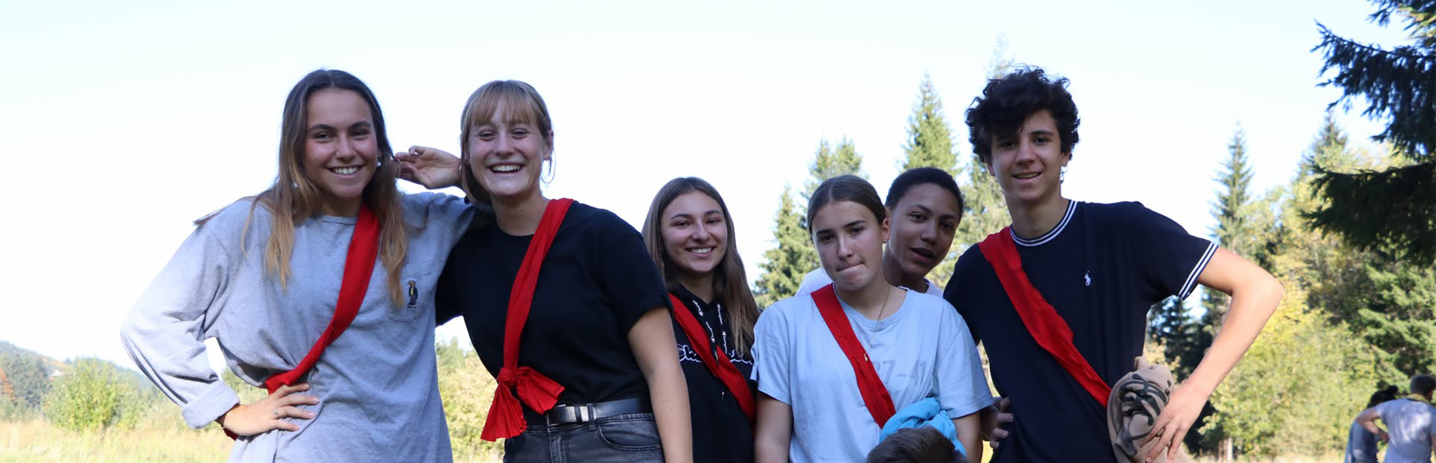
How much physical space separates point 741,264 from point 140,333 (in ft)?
7.76

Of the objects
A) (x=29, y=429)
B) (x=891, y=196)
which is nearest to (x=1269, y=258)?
(x=29, y=429)

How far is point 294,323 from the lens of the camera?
11.0 feet

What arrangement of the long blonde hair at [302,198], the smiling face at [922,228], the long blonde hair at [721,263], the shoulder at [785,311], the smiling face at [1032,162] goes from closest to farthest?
the long blonde hair at [302,198], the smiling face at [1032,162], the shoulder at [785,311], the long blonde hair at [721,263], the smiling face at [922,228]

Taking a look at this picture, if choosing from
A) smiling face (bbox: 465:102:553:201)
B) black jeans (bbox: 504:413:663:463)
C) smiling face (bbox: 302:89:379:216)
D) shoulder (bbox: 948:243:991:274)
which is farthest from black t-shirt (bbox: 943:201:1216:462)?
smiling face (bbox: 302:89:379:216)

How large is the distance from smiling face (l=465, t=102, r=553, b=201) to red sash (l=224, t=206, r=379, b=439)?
0.40 metres

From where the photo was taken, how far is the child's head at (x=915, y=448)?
329cm

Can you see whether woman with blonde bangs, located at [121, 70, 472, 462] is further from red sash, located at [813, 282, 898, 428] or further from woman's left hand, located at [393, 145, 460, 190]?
red sash, located at [813, 282, 898, 428]

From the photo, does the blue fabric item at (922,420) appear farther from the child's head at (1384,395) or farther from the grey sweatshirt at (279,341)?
the child's head at (1384,395)

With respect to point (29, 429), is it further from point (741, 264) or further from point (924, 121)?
point (924, 121)

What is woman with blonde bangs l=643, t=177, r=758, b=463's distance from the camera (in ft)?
13.5

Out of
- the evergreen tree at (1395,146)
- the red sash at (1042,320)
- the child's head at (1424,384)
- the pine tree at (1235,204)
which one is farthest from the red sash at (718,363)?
the pine tree at (1235,204)

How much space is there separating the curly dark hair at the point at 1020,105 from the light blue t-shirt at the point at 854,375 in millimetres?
625

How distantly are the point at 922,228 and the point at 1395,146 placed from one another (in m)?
11.3

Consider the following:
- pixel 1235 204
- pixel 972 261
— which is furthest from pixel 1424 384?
pixel 1235 204
